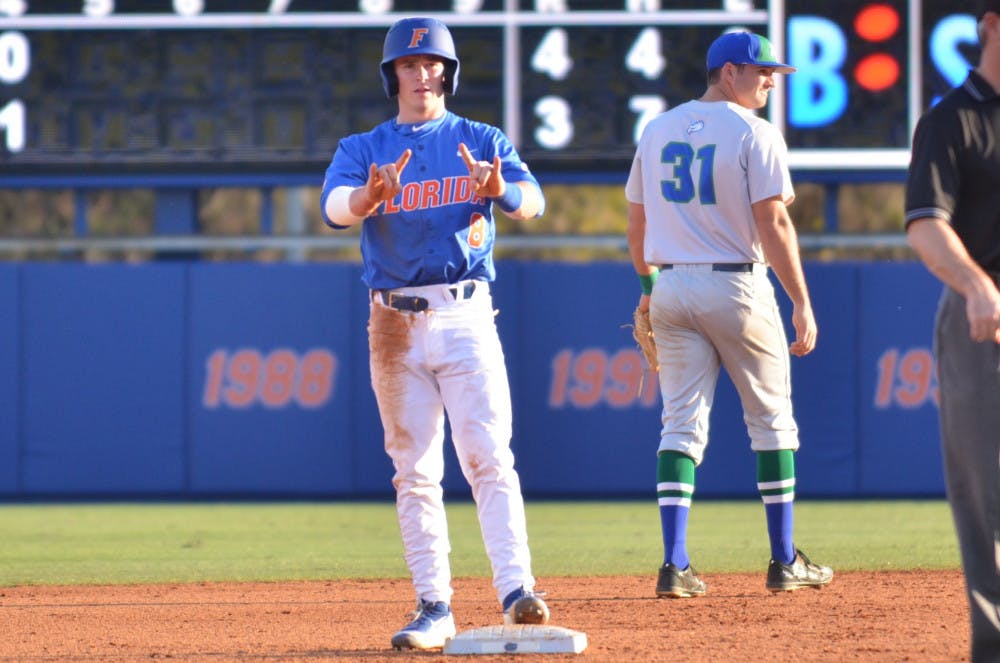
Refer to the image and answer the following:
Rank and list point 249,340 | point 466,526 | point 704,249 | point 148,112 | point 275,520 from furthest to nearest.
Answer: point 249,340 → point 148,112 → point 275,520 → point 466,526 → point 704,249

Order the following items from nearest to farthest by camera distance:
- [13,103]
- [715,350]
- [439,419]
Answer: [439,419] < [715,350] < [13,103]

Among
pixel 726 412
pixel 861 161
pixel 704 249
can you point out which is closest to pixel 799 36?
pixel 861 161

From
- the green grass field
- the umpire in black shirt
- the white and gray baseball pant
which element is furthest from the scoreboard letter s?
the umpire in black shirt

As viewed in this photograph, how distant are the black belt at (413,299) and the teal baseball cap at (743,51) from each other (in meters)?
1.34

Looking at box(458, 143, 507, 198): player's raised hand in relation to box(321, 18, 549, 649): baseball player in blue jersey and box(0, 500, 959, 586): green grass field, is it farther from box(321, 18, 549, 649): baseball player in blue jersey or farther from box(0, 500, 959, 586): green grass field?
box(0, 500, 959, 586): green grass field

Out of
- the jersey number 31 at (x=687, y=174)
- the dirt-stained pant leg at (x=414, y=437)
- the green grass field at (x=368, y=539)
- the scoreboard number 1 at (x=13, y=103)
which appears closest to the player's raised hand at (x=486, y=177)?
the dirt-stained pant leg at (x=414, y=437)

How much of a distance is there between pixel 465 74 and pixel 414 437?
5.37 m

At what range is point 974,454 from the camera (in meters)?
3.27

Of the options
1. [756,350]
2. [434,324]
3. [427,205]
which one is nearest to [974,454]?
[434,324]

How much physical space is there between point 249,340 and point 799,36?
3771 millimetres

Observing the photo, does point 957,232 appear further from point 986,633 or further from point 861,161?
point 861,161

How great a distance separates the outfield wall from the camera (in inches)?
391

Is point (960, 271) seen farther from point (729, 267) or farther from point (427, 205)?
point (729, 267)

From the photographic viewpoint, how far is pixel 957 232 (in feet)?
11.0
